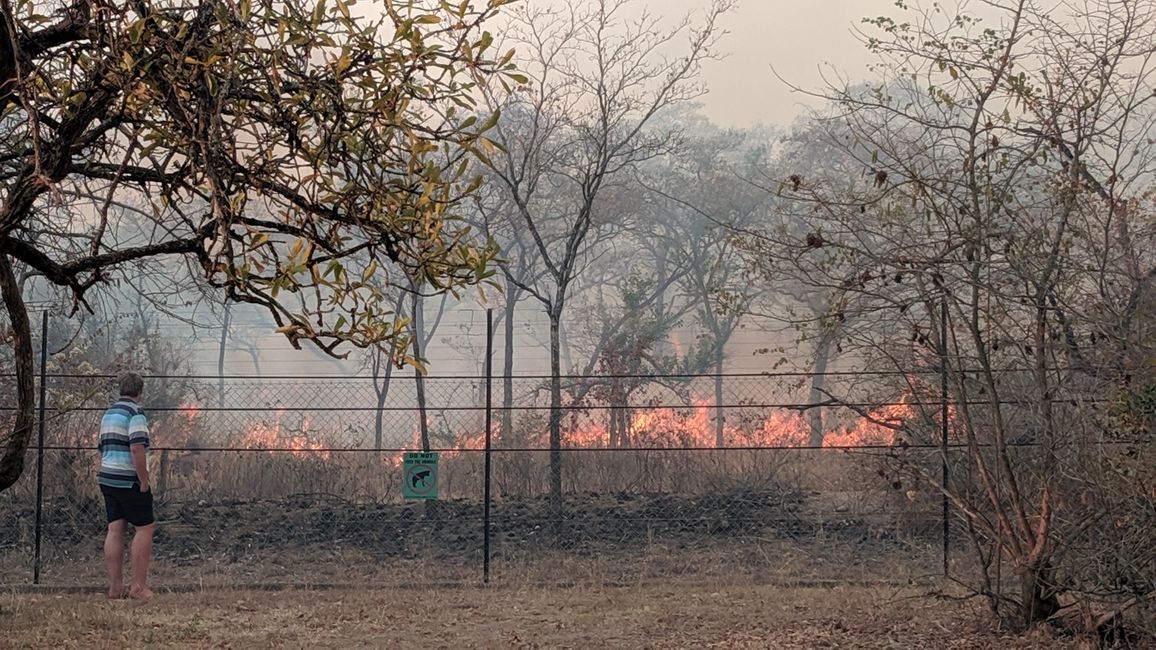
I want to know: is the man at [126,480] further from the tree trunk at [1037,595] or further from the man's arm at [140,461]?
the tree trunk at [1037,595]

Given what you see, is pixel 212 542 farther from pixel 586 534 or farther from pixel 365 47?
pixel 365 47

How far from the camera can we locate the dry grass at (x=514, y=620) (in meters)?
7.29

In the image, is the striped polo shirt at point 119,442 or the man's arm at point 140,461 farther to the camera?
A: the striped polo shirt at point 119,442

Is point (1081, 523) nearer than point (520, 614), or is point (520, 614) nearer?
point (1081, 523)

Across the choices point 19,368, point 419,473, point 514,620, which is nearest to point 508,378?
point 419,473

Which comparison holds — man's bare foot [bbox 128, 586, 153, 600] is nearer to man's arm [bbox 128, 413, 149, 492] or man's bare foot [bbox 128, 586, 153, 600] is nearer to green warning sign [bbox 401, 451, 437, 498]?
man's arm [bbox 128, 413, 149, 492]

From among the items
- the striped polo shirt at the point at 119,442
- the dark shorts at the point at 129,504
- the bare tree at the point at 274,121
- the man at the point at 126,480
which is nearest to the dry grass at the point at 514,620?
the man at the point at 126,480

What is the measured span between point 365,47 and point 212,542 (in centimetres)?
845

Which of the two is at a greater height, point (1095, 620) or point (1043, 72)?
point (1043, 72)

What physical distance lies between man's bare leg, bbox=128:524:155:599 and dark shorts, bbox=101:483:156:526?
8 centimetres

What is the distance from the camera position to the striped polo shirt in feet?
28.2

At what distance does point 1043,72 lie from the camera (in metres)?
6.68

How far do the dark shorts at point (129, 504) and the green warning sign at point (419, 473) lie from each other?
2745 mm

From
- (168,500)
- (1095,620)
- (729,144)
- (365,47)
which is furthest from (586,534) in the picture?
(729,144)
